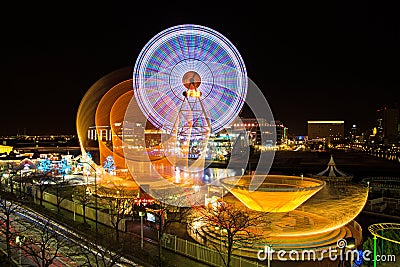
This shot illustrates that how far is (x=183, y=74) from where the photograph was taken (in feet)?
75.6

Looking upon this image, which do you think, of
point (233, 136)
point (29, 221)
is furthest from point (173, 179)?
point (233, 136)

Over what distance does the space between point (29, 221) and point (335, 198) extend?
39.3 ft

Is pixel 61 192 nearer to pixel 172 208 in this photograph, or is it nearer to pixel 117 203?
pixel 117 203

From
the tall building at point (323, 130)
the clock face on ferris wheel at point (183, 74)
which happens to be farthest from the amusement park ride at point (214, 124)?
the tall building at point (323, 130)

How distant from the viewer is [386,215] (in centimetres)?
1684

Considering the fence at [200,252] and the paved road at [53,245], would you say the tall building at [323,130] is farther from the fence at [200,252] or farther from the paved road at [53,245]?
the fence at [200,252]

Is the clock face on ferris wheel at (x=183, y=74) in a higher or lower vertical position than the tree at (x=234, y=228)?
higher

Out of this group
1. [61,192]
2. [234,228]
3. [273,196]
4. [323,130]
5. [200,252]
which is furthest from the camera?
[323,130]

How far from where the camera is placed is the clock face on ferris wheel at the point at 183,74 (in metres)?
22.0

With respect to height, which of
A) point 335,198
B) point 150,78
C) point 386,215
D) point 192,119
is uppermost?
point 150,78

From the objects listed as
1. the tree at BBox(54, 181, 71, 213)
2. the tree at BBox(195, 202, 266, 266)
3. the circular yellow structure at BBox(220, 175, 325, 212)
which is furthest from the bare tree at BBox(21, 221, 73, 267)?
the circular yellow structure at BBox(220, 175, 325, 212)

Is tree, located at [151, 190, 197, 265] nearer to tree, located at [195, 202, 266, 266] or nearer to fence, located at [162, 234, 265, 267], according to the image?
fence, located at [162, 234, 265, 267]

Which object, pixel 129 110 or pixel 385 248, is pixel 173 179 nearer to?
pixel 129 110

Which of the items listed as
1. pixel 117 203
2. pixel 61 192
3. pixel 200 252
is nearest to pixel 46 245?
pixel 117 203
